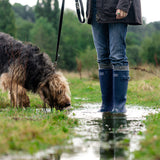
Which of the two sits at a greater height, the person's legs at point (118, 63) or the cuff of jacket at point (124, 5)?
the cuff of jacket at point (124, 5)

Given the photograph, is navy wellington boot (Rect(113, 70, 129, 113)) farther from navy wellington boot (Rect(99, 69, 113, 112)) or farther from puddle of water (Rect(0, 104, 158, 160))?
puddle of water (Rect(0, 104, 158, 160))

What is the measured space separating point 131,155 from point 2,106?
14.1ft

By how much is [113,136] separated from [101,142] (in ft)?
0.83

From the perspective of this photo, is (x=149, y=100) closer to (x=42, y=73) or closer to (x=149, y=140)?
(x=42, y=73)

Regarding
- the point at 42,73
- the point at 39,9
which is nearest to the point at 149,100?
the point at 42,73

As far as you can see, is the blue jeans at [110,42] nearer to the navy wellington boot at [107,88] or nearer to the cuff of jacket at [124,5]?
the navy wellington boot at [107,88]

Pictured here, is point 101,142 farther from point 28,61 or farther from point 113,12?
point 28,61

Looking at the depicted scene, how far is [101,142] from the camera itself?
2396 millimetres

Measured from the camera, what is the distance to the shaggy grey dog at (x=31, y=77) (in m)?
4.98

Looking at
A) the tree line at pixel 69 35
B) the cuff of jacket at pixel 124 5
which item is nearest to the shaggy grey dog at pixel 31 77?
the cuff of jacket at pixel 124 5

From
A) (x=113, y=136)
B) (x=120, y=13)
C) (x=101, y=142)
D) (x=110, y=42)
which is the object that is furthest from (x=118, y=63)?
(x=101, y=142)

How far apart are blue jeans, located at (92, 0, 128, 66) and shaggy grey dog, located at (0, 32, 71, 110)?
3.16 feet

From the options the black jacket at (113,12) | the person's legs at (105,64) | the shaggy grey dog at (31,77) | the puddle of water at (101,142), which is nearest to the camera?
the puddle of water at (101,142)

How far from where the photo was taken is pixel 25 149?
1.99m
